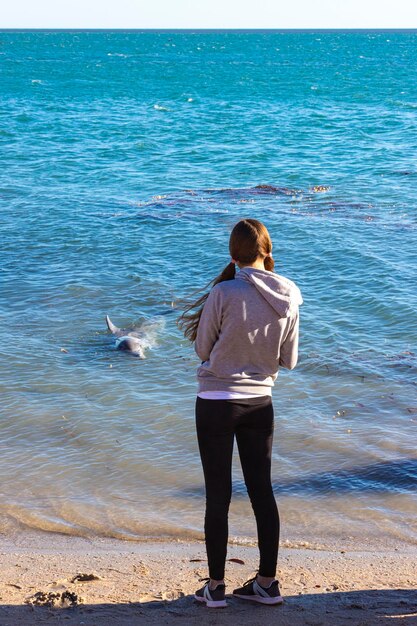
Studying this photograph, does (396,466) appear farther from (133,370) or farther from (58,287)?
(58,287)

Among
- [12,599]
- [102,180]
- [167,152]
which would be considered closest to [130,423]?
[12,599]

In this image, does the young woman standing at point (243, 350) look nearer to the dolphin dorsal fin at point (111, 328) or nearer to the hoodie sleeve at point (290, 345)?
the hoodie sleeve at point (290, 345)

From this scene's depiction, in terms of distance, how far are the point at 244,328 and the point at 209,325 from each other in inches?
6.3

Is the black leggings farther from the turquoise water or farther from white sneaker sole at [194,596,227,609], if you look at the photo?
the turquoise water

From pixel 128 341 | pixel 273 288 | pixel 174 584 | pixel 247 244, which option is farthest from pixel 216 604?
pixel 128 341

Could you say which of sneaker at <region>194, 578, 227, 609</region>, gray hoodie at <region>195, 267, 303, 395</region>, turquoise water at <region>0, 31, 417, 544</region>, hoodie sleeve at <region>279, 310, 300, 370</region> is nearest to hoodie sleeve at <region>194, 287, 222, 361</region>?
gray hoodie at <region>195, 267, 303, 395</region>

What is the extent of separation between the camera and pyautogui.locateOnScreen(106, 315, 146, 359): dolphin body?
8.81 meters

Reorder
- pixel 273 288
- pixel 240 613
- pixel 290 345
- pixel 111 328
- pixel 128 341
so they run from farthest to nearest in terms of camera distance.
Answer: pixel 111 328
pixel 128 341
pixel 240 613
pixel 290 345
pixel 273 288

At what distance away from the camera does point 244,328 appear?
366cm

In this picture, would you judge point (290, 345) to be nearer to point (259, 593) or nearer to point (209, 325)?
point (209, 325)

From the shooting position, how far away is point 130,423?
715cm

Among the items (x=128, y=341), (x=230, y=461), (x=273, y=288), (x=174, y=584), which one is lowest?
(x=174, y=584)

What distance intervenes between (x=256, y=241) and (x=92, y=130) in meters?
26.8

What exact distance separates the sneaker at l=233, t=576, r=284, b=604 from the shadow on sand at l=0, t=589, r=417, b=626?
3 centimetres
